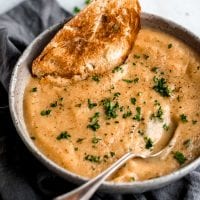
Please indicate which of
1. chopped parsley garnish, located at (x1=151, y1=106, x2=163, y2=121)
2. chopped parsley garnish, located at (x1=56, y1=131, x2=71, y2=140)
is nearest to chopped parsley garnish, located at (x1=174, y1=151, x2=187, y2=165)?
chopped parsley garnish, located at (x1=151, y1=106, x2=163, y2=121)

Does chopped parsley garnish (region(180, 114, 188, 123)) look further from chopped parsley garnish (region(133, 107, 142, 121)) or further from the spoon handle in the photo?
the spoon handle

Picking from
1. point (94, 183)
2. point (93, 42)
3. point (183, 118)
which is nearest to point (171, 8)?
point (93, 42)

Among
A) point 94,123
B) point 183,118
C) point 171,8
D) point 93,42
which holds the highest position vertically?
point 93,42

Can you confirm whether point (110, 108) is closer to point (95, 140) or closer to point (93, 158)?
point (95, 140)

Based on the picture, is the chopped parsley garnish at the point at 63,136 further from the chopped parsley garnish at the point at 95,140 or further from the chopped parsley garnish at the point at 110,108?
the chopped parsley garnish at the point at 110,108

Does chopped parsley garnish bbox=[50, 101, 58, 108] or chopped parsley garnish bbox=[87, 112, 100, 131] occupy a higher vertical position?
chopped parsley garnish bbox=[50, 101, 58, 108]
